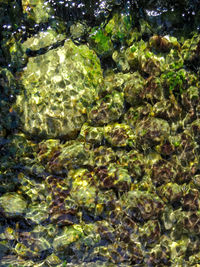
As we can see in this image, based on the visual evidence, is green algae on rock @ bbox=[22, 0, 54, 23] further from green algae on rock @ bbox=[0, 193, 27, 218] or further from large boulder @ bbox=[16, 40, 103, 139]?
green algae on rock @ bbox=[0, 193, 27, 218]

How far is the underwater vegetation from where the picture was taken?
3.35 metres

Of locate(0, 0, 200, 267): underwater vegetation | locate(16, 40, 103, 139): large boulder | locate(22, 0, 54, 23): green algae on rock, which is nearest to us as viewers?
locate(0, 0, 200, 267): underwater vegetation

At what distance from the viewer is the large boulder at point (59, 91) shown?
3760 mm

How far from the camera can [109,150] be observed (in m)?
3.66

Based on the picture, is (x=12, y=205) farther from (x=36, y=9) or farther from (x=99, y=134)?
(x=36, y=9)

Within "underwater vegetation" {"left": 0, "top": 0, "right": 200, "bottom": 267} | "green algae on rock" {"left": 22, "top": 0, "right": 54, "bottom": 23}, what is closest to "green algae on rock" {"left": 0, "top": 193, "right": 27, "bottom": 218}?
"underwater vegetation" {"left": 0, "top": 0, "right": 200, "bottom": 267}

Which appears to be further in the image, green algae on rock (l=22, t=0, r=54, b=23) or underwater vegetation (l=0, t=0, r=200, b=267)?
green algae on rock (l=22, t=0, r=54, b=23)

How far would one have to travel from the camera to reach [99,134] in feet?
12.1

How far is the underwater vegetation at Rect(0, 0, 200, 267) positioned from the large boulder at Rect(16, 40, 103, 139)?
0.02 metres

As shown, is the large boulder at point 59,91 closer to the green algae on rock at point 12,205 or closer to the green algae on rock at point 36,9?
the green algae on rock at point 36,9

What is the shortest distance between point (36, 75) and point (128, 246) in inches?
112

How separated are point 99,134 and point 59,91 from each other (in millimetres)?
899

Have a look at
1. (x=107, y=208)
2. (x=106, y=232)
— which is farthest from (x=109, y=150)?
(x=106, y=232)

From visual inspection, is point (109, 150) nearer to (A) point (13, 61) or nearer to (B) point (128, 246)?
(B) point (128, 246)
